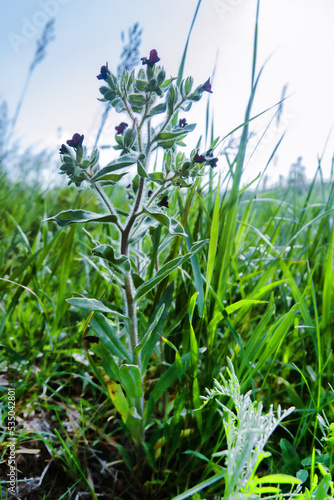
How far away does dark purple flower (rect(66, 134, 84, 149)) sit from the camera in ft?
3.02

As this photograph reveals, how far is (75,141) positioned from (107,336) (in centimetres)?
51

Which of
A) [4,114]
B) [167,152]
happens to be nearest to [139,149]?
[167,152]

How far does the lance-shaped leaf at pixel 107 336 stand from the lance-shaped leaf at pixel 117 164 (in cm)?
36

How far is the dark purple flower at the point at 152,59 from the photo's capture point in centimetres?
93

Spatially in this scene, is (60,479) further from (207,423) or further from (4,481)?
(207,423)

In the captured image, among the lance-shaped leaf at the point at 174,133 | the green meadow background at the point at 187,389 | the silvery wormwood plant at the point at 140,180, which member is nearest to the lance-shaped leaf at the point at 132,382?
the silvery wormwood plant at the point at 140,180

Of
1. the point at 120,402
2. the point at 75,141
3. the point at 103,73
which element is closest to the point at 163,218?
the point at 75,141

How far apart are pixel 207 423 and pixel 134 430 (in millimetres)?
201

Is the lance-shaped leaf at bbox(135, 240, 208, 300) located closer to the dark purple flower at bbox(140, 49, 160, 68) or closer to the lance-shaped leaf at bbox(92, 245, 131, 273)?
the lance-shaped leaf at bbox(92, 245, 131, 273)

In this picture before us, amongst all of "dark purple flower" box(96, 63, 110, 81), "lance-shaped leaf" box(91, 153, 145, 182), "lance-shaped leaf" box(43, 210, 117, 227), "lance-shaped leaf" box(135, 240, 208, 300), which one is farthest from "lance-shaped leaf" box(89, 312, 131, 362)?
"dark purple flower" box(96, 63, 110, 81)

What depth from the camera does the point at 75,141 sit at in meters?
0.92

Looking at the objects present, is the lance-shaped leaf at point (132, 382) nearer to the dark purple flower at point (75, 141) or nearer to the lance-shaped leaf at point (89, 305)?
the lance-shaped leaf at point (89, 305)

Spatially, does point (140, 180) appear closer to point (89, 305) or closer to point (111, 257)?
point (111, 257)

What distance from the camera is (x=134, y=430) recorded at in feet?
3.44
